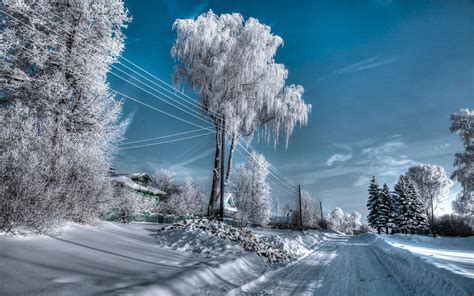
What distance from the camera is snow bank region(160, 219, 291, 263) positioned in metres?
9.45

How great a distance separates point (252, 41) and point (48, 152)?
13723 mm

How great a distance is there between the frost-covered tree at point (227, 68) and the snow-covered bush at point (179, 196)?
86.3 feet

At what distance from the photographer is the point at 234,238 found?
1113 cm

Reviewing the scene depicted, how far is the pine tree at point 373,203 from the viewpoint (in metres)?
54.6

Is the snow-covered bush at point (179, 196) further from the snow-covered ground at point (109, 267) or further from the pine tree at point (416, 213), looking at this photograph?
the pine tree at point (416, 213)

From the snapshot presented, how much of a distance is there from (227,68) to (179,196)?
32.2 m

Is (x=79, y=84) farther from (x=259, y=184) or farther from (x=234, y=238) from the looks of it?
(x=259, y=184)

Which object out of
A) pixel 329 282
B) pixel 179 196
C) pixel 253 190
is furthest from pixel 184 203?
pixel 329 282

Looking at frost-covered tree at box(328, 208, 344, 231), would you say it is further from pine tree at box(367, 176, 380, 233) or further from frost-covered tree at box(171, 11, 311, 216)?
frost-covered tree at box(171, 11, 311, 216)

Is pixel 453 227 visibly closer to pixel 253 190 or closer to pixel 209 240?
pixel 253 190

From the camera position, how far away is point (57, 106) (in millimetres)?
12672

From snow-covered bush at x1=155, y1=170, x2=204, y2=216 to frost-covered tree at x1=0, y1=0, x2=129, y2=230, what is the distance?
2908 centimetres

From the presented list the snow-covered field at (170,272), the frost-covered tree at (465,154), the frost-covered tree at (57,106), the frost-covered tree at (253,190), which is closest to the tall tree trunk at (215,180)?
the frost-covered tree at (57,106)

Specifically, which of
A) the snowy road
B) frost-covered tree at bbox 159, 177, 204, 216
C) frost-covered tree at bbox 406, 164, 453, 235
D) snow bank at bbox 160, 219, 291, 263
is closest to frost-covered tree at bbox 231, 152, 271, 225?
frost-covered tree at bbox 159, 177, 204, 216
